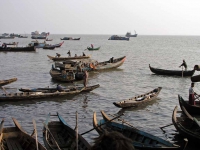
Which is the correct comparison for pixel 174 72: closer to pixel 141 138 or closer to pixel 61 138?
pixel 141 138

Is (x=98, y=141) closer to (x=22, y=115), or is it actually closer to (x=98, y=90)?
(x=22, y=115)

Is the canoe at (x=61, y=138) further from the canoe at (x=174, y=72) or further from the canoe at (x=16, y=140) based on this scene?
the canoe at (x=174, y=72)

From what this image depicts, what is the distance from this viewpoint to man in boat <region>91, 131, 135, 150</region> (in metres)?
2.23

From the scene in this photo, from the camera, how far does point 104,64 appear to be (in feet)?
103

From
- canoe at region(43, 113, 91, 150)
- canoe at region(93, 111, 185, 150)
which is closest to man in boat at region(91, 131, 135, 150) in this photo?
canoe at region(93, 111, 185, 150)

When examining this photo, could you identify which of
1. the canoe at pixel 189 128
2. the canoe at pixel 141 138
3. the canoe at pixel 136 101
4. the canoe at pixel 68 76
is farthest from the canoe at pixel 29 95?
the canoe at pixel 189 128

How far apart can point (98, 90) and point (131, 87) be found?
335 cm

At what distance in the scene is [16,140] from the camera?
9.72 meters

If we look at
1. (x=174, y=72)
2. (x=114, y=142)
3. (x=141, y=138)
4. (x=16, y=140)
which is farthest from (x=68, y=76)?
(x=114, y=142)

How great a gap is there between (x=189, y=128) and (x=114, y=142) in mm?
9675

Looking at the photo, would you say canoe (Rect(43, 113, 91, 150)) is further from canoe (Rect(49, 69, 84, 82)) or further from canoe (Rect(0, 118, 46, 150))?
canoe (Rect(49, 69, 84, 82))

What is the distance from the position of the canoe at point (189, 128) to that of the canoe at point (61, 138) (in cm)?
400

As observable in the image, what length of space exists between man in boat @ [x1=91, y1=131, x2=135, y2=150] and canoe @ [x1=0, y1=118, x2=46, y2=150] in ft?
22.4

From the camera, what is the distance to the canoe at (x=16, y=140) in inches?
352
